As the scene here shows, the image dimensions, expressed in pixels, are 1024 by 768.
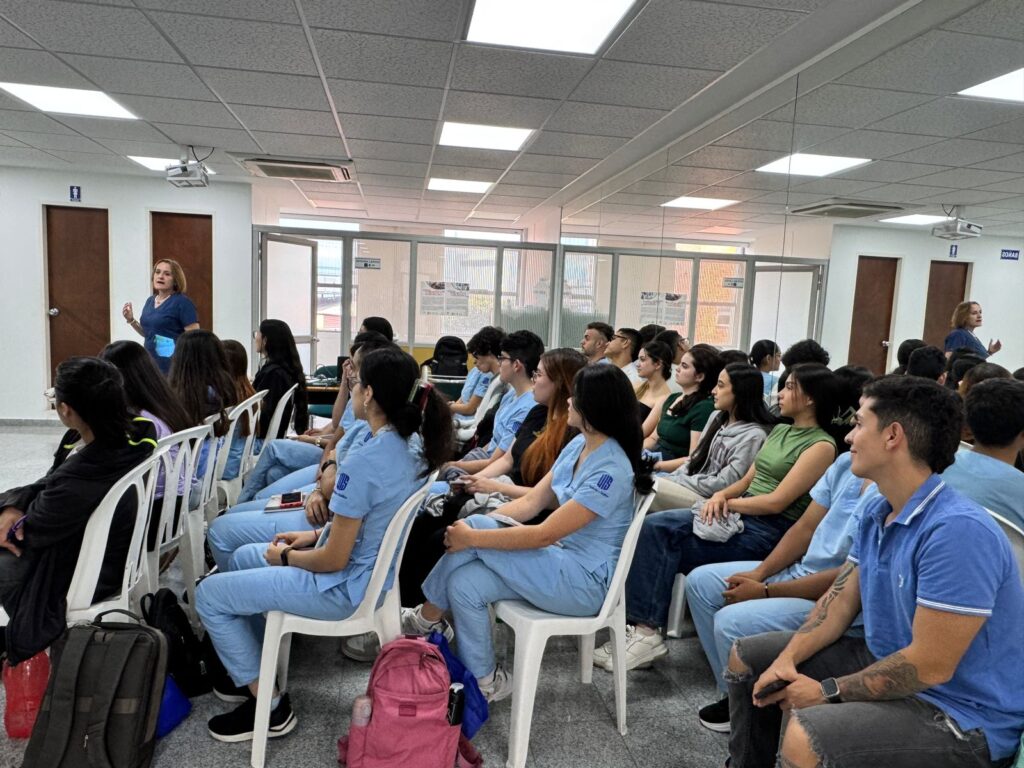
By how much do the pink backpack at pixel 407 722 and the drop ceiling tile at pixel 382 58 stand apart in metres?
2.61

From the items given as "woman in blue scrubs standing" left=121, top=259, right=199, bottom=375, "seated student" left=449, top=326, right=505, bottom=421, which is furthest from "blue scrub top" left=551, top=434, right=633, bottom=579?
"woman in blue scrubs standing" left=121, top=259, right=199, bottom=375

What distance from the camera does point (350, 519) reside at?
1734 millimetres

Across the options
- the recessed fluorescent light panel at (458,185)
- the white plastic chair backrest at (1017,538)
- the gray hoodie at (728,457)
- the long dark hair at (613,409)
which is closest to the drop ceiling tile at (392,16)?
the long dark hair at (613,409)

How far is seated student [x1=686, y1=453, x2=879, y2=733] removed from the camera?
6.03 ft

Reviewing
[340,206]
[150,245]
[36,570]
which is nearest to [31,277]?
[150,245]

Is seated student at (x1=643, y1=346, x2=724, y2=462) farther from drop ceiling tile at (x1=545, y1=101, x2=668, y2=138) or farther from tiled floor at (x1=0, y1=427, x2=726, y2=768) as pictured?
drop ceiling tile at (x1=545, y1=101, x2=668, y2=138)

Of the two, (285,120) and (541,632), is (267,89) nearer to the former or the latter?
(285,120)

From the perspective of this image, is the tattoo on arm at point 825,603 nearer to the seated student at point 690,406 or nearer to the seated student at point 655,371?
the seated student at point 690,406

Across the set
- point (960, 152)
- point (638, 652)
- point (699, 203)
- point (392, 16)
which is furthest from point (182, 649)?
point (699, 203)

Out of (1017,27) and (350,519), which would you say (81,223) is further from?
(1017,27)

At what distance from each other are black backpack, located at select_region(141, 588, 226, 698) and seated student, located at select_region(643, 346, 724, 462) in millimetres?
2091

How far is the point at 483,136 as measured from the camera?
466 cm

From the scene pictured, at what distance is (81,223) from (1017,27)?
7513mm

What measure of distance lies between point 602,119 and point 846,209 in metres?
1.54
